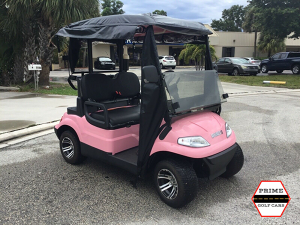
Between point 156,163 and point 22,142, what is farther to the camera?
point 22,142

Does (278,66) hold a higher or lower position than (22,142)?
higher

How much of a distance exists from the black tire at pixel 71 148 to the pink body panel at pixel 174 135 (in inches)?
6.0

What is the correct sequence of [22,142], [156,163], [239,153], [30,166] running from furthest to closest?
[22,142], [30,166], [239,153], [156,163]

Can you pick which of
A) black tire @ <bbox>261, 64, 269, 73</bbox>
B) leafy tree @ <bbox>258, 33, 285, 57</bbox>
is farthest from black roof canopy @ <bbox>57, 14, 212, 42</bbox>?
leafy tree @ <bbox>258, 33, 285, 57</bbox>

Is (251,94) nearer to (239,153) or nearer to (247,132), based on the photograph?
(247,132)

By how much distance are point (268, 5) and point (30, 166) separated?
65.6 feet

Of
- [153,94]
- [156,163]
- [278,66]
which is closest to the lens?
[153,94]

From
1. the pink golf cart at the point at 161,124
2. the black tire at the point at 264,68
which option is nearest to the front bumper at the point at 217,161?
the pink golf cart at the point at 161,124

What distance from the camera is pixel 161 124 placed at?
125 inches

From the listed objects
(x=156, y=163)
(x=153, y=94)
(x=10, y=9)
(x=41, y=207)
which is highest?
(x=10, y=9)

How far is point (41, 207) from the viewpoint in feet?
10.3

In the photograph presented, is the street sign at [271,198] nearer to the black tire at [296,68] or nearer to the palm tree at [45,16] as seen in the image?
the palm tree at [45,16]

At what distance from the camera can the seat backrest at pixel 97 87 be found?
4.06 m

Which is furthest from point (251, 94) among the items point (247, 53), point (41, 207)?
point (247, 53)
